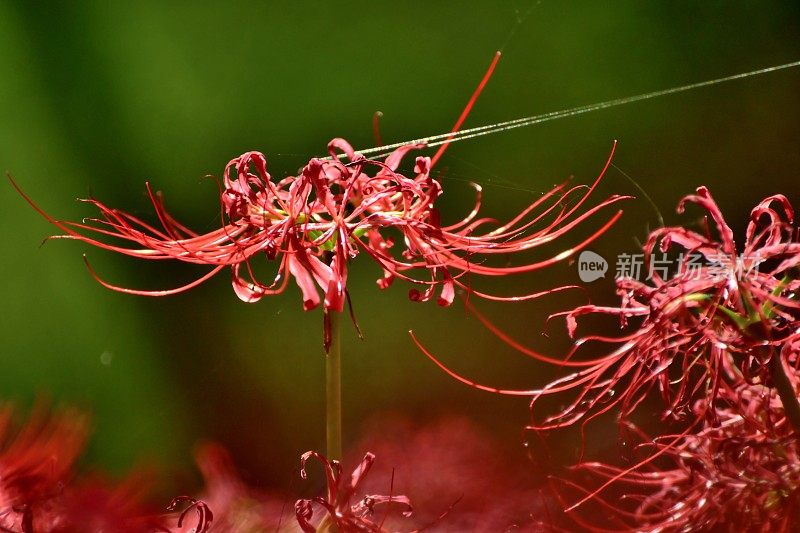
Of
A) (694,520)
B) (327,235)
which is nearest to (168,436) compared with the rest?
(327,235)

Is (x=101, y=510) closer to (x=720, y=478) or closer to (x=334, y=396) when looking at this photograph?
(x=334, y=396)

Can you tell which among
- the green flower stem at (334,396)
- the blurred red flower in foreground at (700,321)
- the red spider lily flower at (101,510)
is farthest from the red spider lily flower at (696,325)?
the red spider lily flower at (101,510)

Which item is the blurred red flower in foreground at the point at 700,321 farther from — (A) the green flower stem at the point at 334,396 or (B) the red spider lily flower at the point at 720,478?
(A) the green flower stem at the point at 334,396

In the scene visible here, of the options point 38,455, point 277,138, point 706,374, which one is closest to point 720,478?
point 706,374

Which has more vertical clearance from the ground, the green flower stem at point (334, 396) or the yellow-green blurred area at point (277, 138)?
the yellow-green blurred area at point (277, 138)

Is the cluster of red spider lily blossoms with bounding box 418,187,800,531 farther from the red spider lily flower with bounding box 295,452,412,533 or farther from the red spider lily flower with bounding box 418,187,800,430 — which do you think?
the red spider lily flower with bounding box 295,452,412,533

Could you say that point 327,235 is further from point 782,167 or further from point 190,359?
point 782,167
